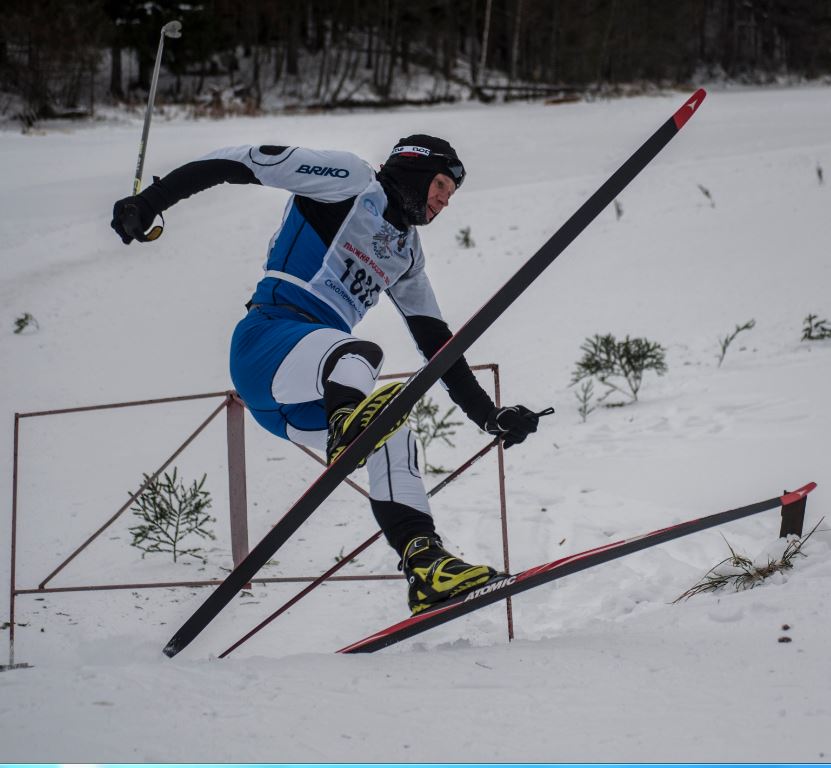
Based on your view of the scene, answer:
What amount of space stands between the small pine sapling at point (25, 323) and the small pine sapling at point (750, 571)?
18.0 feet

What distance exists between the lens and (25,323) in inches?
247

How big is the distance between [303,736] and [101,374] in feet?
16.5

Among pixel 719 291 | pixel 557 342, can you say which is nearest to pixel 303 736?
pixel 557 342

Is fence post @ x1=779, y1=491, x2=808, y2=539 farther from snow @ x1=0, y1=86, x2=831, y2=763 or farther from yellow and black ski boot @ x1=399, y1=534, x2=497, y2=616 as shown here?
yellow and black ski boot @ x1=399, y1=534, x2=497, y2=616

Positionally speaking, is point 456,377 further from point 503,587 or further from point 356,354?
point 503,587

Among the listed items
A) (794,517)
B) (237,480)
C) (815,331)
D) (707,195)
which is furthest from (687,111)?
(707,195)

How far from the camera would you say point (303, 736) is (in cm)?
133

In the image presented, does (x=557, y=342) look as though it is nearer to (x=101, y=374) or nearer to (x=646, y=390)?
(x=646, y=390)

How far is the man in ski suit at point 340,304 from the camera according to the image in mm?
1853

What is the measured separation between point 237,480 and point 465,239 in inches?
201

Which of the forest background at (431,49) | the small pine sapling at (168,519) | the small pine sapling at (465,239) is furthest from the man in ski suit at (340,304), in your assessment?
the forest background at (431,49)

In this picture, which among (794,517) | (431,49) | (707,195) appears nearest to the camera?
(794,517)

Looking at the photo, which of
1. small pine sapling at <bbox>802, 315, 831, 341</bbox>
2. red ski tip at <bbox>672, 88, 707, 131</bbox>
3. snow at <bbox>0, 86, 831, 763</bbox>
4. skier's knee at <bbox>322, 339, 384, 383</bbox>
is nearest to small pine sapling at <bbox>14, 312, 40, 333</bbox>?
snow at <bbox>0, 86, 831, 763</bbox>

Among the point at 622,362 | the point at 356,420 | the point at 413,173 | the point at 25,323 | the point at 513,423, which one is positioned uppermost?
the point at 413,173
